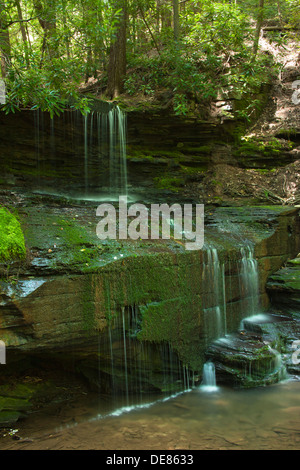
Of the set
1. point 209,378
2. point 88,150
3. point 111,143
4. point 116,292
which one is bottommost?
point 209,378

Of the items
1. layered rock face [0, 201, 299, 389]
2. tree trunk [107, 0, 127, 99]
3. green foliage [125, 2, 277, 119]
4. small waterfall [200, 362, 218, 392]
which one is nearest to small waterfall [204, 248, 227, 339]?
layered rock face [0, 201, 299, 389]

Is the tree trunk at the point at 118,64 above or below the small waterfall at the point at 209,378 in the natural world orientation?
above

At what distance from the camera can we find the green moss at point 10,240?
13.9ft

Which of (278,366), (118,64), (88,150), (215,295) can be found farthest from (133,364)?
(118,64)

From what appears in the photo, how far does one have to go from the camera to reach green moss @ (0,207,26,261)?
4.23 metres

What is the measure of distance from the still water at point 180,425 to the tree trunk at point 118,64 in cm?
914

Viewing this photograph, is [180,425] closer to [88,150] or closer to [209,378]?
[209,378]

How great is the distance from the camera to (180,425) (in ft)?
13.8

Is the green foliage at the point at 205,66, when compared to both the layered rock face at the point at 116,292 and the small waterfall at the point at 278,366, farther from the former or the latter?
the small waterfall at the point at 278,366

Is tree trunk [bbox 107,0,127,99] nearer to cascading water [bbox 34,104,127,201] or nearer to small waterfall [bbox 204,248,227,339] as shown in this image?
cascading water [bbox 34,104,127,201]

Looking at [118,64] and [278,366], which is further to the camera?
[118,64]

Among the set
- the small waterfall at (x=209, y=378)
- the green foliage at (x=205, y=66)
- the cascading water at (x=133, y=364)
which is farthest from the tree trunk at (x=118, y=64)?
the small waterfall at (x=209, y=378)

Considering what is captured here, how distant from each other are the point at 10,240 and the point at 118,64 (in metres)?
8.84

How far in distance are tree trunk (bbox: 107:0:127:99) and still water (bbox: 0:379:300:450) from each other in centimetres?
914
